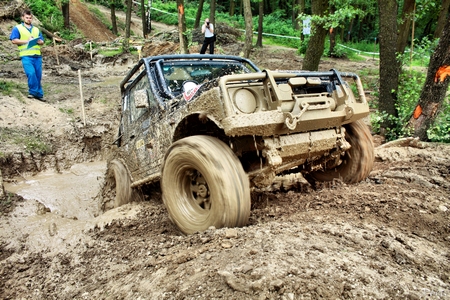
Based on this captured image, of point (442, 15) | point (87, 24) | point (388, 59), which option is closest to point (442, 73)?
point (388, 59)

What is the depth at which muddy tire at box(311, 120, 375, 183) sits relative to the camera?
3.71 metres

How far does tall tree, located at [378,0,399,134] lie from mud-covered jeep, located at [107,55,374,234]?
10.0ft

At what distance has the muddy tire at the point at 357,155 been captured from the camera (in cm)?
371

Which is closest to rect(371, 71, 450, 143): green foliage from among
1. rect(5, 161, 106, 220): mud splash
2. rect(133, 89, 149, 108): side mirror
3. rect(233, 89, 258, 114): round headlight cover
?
rect(233, 89, 258, 114): round headlight cover

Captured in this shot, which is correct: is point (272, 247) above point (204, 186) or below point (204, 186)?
below

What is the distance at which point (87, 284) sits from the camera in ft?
8.57

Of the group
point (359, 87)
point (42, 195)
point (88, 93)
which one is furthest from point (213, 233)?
point (88, 93)

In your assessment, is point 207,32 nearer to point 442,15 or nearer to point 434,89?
point 442,15

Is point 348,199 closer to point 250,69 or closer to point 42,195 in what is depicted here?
point 250,69

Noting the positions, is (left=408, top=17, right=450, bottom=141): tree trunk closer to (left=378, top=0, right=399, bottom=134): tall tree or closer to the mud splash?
(left=378, top=0, right=399, bottom=134): tall tree

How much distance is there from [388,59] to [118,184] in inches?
206

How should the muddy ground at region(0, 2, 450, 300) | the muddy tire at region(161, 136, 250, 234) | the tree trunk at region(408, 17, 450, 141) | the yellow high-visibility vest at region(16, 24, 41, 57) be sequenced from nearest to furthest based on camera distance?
1. the muddy ground at region(0, 2, 450, 300)
2. the muddy tire at region(161, 136, 250, 234)
3. the tree trunk at region(408, 17, 450, 141)
4. the yellow high-visibility vest at region(16, 24, 41, 57)

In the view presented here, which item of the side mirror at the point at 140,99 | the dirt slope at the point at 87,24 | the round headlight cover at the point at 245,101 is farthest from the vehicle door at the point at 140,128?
the dirt slope at the point at 87,24

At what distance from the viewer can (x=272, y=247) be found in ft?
7.60
